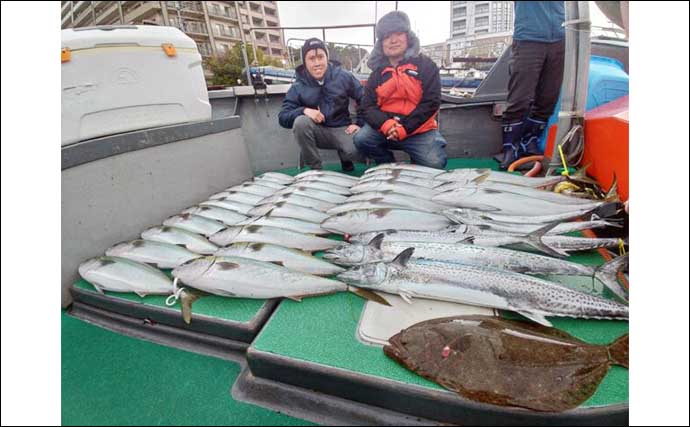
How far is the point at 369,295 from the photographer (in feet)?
5.48

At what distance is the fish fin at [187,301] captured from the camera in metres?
1.65

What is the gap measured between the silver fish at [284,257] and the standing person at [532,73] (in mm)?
3137

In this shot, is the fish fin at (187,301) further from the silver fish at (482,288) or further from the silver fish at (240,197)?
the silver fish at (240,197)

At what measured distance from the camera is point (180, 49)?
3.26m

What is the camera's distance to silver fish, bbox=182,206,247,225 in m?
2.88

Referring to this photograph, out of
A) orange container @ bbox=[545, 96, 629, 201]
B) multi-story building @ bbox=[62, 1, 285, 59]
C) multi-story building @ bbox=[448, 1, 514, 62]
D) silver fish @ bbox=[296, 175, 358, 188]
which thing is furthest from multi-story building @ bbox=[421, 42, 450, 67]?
silver fish @ bbox=[296, 175, 358, 188]

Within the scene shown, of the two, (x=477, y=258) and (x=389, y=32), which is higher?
(x=389, y=32)

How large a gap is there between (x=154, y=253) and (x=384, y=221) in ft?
5.44

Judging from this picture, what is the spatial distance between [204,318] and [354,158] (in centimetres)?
350

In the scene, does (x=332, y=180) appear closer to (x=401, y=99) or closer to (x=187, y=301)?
(x=401, y=99)

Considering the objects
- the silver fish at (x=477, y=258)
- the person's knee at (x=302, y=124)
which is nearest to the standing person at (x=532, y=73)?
the person's knee at (x=302, y=124)

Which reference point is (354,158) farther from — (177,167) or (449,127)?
(177,167)

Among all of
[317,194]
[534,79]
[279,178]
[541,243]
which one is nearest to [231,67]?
[279,178]

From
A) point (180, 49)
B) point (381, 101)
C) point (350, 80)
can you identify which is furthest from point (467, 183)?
point (180, 49)
